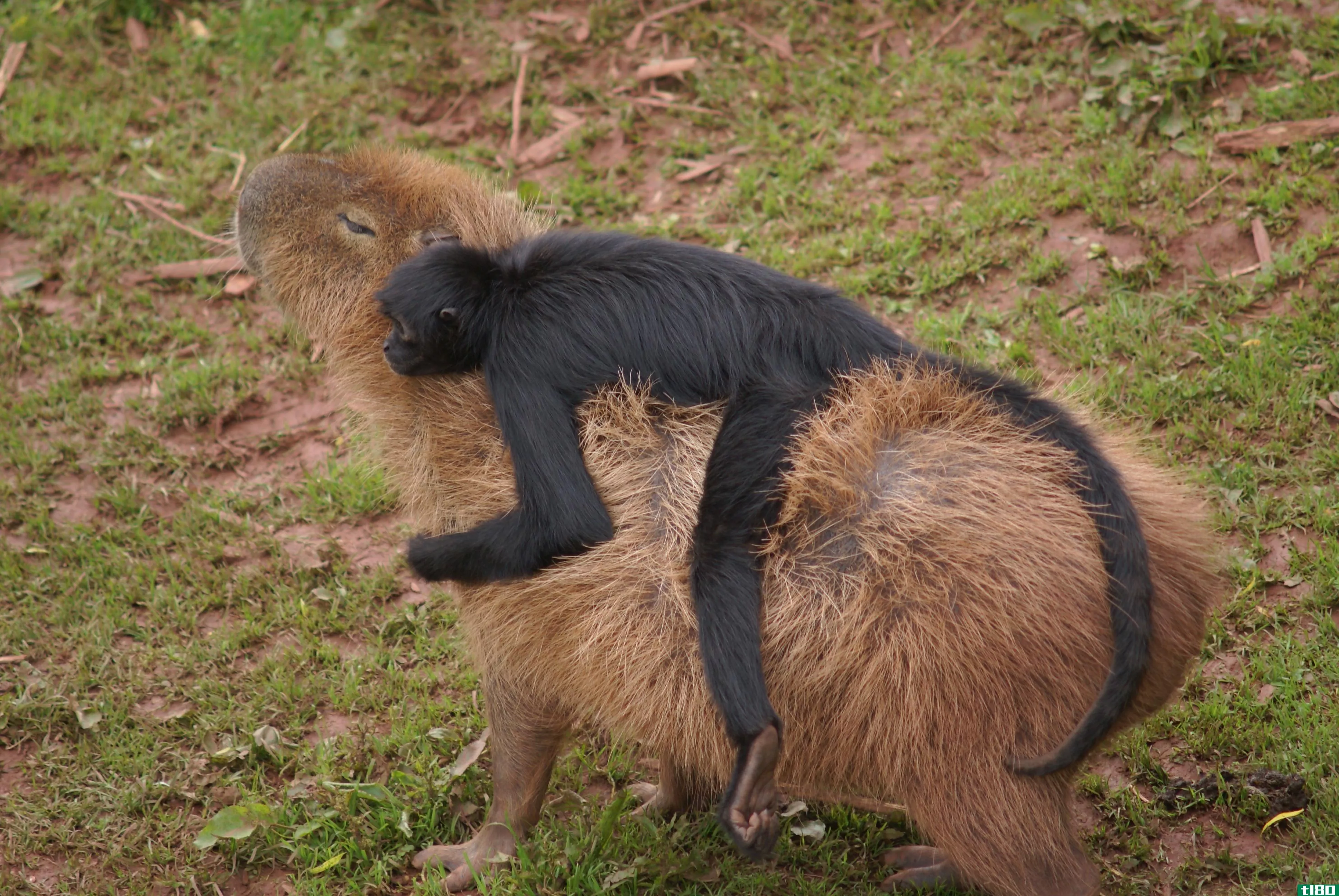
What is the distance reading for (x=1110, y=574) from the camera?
124 inches

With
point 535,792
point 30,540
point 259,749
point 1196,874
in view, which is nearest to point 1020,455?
point 1196,874

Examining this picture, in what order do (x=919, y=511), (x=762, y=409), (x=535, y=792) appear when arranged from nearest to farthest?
(x=919, y=511) → (x=762, y=409) → (x=535, y=792)

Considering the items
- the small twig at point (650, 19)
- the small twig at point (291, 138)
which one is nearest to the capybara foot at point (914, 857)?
the small twig at point (650, 19)

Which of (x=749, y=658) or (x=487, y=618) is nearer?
(x=749, y=658)

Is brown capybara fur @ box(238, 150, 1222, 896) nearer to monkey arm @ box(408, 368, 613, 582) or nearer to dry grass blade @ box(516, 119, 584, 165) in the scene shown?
monkey arm @ box(408, 368, 613, 582)

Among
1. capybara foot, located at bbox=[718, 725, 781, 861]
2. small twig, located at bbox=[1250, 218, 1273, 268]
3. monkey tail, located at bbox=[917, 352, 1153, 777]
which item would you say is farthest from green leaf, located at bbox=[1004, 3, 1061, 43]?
capybara foot, located at bbox=[718, 725, 781, 861]

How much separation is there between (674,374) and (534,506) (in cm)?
59

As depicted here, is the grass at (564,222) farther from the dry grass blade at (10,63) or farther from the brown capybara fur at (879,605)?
the brown capybara fur at (879,605)

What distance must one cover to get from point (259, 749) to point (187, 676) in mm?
560

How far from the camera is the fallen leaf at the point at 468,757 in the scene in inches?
173

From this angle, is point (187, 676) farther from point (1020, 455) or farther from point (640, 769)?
point (1020, 455)

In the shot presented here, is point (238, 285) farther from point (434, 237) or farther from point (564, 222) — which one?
point (434, 237)

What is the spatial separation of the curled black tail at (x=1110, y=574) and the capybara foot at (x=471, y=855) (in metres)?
1.83

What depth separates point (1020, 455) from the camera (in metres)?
3.38
